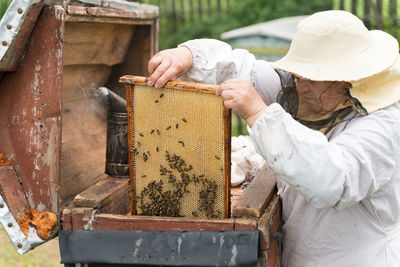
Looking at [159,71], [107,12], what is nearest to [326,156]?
[159,71]

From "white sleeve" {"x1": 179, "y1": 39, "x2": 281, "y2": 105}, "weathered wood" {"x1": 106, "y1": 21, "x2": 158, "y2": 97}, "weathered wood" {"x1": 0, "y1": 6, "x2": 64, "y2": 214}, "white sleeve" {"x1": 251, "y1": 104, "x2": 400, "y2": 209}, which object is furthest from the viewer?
"weathered wood" {"x1": 106, "y1": 21, "x2": 158, "y2": 97}

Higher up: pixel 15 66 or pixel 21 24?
pixel 21 24

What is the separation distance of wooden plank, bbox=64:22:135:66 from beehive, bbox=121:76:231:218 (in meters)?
0.84

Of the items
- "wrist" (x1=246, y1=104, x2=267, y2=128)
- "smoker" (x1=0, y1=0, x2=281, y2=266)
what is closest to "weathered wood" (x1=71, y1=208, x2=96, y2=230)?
"smoker" (x1=0, y1=0, x2=281, y2=266)

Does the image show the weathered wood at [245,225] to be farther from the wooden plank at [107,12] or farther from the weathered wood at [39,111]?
the wooden plank at [107,12]

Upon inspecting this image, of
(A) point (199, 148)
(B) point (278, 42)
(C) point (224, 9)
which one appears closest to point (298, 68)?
(A) point (199, 148)

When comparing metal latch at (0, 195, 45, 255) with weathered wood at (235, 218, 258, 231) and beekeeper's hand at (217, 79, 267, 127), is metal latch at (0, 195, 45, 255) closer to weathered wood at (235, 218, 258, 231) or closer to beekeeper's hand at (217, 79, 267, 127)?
weathered wood at (235, 218, 258, 231)

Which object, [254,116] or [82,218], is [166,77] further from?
[82,218]

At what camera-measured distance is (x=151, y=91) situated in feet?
6.61

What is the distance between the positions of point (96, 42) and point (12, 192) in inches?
50.0

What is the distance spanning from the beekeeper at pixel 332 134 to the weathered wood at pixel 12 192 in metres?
0.74

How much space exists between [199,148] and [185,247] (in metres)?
0.41

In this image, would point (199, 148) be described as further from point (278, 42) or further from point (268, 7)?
point (268, 7)

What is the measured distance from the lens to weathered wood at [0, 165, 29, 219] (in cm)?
201
